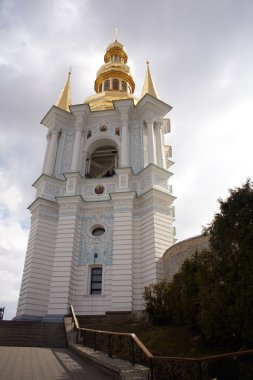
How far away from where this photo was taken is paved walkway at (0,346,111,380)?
762 centimetres

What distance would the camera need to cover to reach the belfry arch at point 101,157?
89.0 feet

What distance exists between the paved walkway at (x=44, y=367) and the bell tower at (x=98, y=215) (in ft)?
26.0

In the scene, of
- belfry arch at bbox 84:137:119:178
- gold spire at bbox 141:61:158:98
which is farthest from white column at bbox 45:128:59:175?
gold spire at bbox 141:61:158:98

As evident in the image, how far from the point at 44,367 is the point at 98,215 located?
1413 centimetres

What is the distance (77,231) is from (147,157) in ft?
24.9

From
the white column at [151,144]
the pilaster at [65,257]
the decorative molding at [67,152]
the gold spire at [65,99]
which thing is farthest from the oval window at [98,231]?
the gold spire at [65,99]

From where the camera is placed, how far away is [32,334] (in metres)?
15.2

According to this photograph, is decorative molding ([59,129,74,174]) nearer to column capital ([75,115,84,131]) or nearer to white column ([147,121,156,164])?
column capital ([75,115,84,131])

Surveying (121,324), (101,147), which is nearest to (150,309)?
(121,324)

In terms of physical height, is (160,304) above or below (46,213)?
below

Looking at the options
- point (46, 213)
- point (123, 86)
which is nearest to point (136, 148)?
point (46, 213)

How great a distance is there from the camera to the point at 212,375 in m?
6.39

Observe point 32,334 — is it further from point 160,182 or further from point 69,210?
point 160,182

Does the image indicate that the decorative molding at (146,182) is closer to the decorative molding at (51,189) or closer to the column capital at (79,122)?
the decorative molding at (51,189)
